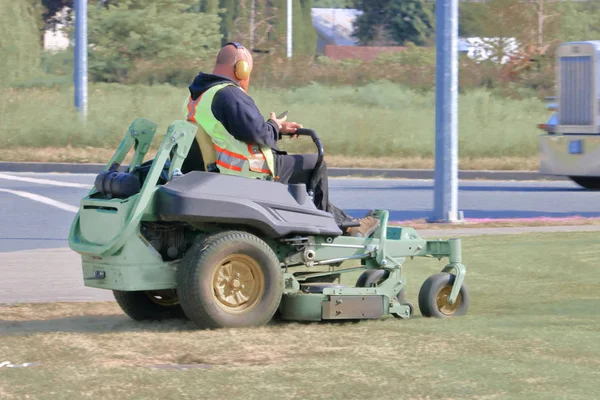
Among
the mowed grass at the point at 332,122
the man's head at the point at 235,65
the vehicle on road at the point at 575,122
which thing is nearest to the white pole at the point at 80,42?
the mowed grass at the point at 332,122

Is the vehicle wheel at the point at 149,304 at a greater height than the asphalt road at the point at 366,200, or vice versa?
the asphalt road at the point at 366,200

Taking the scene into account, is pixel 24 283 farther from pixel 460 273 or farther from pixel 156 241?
pixel 460 273

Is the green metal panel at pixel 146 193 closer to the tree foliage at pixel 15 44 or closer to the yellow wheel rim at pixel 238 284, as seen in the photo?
the yellow wheel rim at pixel 238 284

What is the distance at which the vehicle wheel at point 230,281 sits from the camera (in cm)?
728

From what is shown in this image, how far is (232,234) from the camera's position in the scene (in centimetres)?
745

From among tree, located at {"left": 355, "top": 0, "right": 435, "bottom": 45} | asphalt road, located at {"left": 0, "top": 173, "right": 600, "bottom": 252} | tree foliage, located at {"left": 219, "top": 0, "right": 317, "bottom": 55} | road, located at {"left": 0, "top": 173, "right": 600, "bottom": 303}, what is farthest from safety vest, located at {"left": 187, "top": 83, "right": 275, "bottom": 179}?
tree, located at {"left": 355, "top": 0, "right": 435, "bottom": 45}

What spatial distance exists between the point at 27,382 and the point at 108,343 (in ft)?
3.72

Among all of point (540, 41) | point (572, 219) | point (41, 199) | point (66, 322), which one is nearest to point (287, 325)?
point (66, 322)

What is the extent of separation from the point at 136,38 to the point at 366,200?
28.8 metres

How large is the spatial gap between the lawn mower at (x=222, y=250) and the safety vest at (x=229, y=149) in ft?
0.55

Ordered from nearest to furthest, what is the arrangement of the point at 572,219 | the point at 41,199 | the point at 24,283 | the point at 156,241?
the point at 156,241, the point at 24,283, the point at 572,219, the point at 41,199

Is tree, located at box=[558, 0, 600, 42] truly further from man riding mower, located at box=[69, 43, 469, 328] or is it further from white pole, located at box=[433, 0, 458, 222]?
man riding mower, located at box=[69, 43, 469, 328]

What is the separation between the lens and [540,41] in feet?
129

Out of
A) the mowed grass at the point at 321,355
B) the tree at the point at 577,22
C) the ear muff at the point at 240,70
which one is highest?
the tree at the point at 577,22
